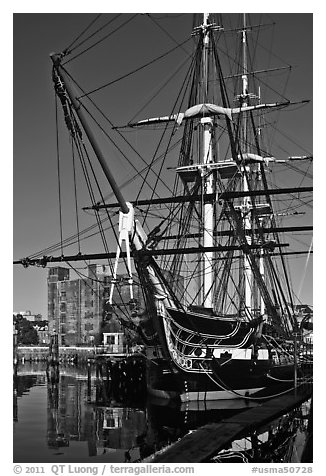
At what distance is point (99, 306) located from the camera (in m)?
69.2

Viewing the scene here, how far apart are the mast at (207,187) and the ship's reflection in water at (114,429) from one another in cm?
503

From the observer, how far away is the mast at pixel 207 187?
26500 mm

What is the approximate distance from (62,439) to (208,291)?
10.5 meters

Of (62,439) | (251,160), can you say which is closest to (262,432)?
(62,439)

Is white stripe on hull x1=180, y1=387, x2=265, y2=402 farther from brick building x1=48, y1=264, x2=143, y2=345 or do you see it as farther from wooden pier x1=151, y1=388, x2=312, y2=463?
brick building x1=48, y1=264, x2=143, y2=345

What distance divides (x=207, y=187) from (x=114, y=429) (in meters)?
11.5

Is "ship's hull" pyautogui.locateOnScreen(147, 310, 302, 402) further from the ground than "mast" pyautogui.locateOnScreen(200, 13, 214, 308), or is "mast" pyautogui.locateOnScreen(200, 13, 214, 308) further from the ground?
"mast" pyautogui.locateOnScreen(200, 13, 214, 308)

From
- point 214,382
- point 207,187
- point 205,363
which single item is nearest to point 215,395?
point 214,382

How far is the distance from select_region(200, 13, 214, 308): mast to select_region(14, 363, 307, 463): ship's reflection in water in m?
5.03

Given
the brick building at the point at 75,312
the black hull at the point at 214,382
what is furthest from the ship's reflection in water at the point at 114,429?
the brick building at the point at 75,312

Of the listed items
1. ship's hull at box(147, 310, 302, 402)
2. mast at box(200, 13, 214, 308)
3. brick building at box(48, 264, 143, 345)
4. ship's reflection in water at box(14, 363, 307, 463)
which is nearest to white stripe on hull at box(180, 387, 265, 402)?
ship's hull at box(147, 310, 302, 402)

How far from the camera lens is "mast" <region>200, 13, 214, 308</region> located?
86.9 feet

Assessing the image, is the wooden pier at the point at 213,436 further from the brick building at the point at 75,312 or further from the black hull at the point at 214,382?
the brick building at the point at 75,312
